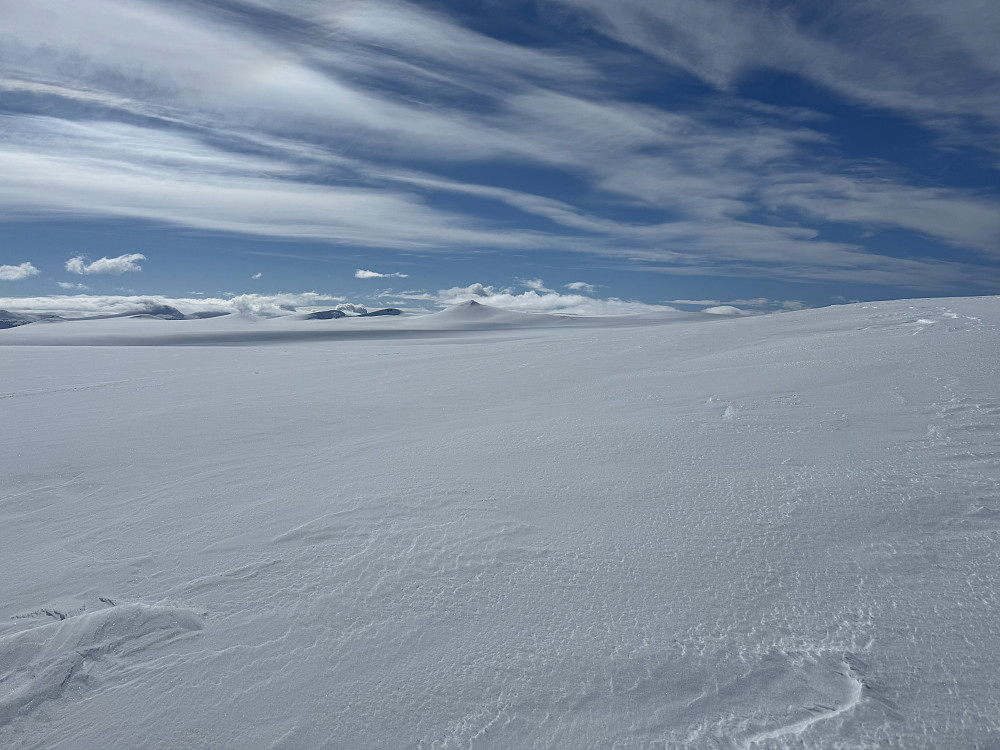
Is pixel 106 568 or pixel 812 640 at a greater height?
pixel 812 640

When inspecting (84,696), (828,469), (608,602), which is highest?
(828,469)

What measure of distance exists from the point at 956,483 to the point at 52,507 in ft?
18.3

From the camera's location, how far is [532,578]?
2.70m

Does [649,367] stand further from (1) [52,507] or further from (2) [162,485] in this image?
(1) [52,507]

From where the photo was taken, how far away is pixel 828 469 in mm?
3561

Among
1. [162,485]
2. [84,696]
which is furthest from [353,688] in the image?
[162,485]

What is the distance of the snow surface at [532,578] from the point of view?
196 centimetres

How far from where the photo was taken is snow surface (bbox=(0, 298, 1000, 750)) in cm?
196

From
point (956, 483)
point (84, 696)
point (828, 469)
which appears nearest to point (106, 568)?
point (84, 696)

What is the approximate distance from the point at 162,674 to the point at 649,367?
668 centimetres

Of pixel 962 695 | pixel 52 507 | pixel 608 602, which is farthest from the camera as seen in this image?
pixel 52 507

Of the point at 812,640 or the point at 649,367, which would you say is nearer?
the point at 812,640

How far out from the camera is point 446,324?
196ft

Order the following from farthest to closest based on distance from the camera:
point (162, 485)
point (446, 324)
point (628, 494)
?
point (446, 324), point (162, 485), point (628, 494)
